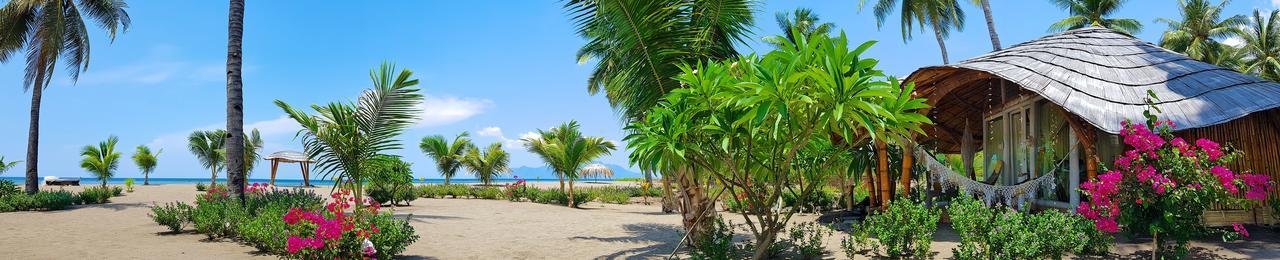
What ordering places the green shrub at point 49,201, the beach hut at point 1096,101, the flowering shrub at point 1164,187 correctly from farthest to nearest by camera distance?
1. the green shrub at point 49,201
2. the beach hut at point 1096,101
3. the flowering shrub at point 1164,187

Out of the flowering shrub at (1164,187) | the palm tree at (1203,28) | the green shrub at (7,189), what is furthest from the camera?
the palm tree at (1203,28)

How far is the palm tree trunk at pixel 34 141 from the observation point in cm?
1823

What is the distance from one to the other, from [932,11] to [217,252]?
24373 millimetres

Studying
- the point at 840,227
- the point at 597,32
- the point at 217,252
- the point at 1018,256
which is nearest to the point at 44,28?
the point at 217,252

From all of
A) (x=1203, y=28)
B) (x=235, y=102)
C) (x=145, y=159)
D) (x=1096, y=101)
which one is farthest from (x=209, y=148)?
(x=1203, y=28)

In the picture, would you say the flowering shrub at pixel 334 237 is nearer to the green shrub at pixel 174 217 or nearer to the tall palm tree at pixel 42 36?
the green shrub at pixel 174 217

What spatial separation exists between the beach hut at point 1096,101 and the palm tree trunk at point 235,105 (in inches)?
417

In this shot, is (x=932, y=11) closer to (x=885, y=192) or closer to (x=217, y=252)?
(x=885, y=192)

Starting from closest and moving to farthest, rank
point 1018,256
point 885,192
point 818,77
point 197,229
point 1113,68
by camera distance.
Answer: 1. point 818,77
2. point 1018,256
3. point 1113,68
4. point 197,229
5. point 885,192

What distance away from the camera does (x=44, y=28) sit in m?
18.4

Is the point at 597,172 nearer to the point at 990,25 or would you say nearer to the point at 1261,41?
the point at 990,25

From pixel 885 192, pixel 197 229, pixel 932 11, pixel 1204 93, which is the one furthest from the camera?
pixel 932 11

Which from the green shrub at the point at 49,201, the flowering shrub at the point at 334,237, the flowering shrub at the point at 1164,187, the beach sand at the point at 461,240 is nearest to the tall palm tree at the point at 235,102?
the beach sand at the point at 461,240

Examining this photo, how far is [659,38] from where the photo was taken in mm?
8164
